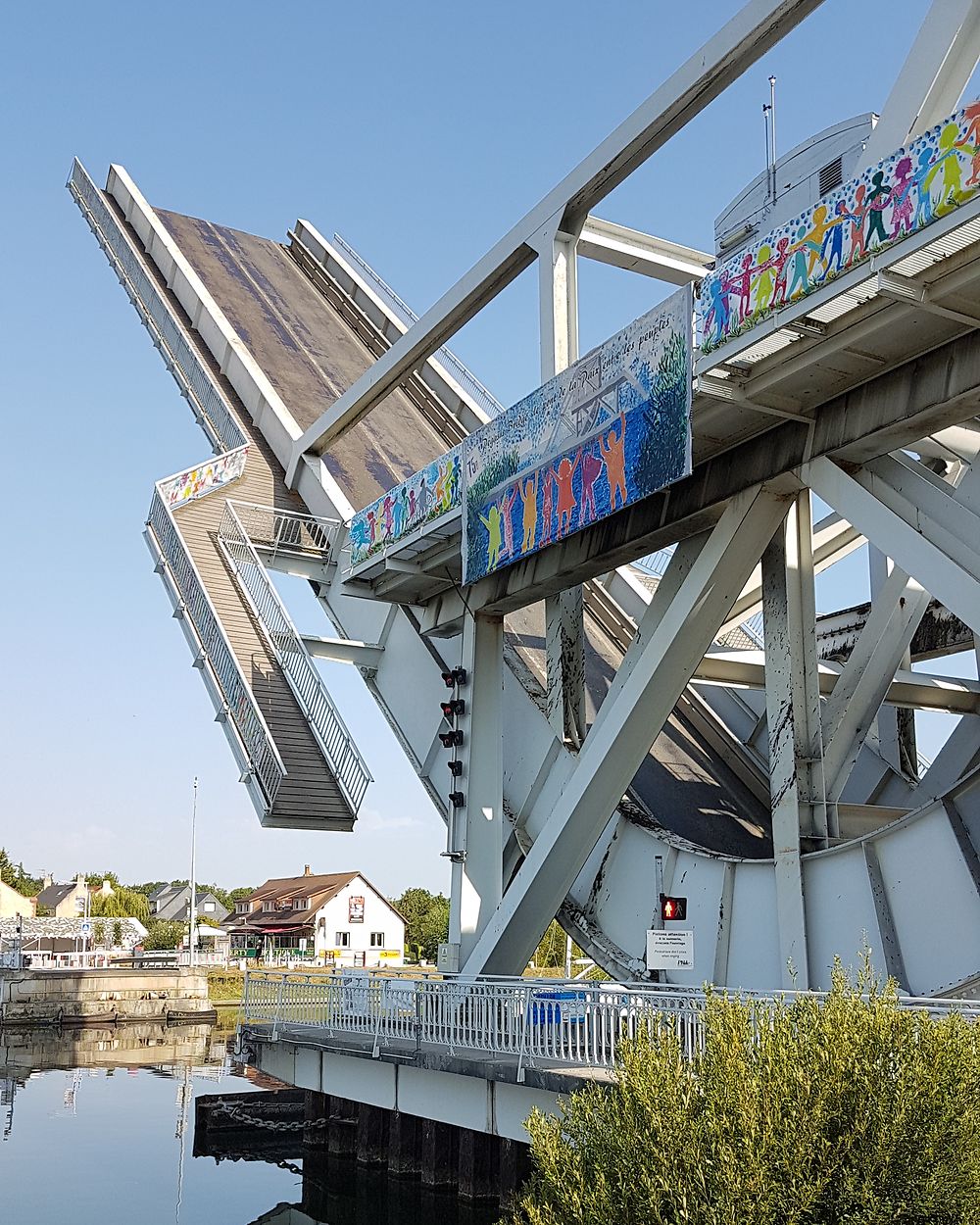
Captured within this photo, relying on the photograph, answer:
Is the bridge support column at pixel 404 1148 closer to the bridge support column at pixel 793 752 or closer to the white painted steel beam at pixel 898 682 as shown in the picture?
the bridge support column at pixel 793 752

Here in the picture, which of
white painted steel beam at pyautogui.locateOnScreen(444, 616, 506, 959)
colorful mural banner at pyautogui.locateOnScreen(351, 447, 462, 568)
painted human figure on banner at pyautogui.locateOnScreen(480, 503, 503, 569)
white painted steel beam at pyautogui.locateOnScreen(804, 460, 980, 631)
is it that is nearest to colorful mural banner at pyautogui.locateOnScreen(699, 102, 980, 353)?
white painted steel beam at pyautogui.locateOnScreen(804, 460, 980, 631)

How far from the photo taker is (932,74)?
12.5 meters

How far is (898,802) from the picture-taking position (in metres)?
22.1

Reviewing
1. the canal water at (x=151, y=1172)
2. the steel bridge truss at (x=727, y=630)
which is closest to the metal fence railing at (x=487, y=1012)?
the steel bridge truss at (x=727, y=630)

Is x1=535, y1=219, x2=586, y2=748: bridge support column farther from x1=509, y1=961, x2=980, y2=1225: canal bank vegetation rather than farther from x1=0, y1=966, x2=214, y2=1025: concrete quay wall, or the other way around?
x1=0, y1=966, x2=214, y2=1025: concrete quay wall

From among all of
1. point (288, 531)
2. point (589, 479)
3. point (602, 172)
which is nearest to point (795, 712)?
point (589, 479)

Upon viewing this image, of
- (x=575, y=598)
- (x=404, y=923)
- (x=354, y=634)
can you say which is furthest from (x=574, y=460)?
(x=404, y=923)

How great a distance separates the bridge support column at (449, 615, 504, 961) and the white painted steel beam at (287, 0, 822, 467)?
189 inches

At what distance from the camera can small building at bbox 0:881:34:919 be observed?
90688mm

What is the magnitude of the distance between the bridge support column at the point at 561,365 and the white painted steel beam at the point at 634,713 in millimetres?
2798

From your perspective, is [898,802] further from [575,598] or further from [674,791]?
[575,598]

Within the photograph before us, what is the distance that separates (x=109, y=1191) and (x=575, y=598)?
37.6 feet

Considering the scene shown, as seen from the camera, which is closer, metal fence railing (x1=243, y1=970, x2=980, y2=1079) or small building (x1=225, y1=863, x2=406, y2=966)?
metal fence railing (x1=243, y1=970, x2=980, y2=1079)

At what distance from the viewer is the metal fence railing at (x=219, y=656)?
826 inches
